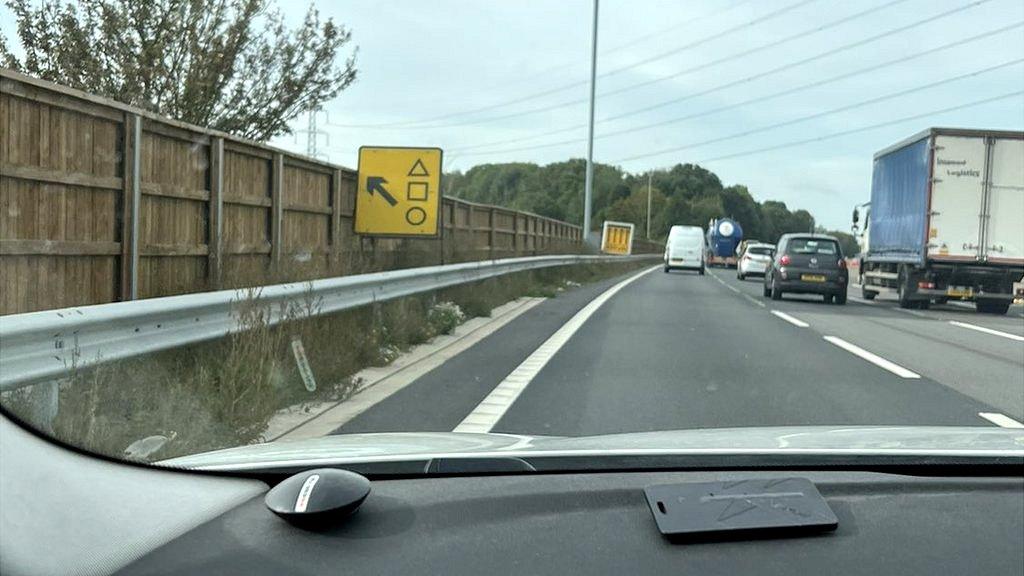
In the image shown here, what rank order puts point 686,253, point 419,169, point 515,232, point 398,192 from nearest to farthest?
point 398,192 → point 419,169 → point 515,232 → point 686,253

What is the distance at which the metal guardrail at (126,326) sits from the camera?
11.9 ft

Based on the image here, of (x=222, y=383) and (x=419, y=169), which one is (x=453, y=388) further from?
(x=419, y=169)

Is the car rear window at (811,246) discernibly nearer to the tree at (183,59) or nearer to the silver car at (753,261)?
the tree at (183,59)

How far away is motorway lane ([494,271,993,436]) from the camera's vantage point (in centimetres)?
678

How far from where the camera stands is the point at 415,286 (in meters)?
11.5

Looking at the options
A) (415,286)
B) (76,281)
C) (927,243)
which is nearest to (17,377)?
(76,281)

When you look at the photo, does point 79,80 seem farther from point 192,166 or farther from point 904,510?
point 904,510

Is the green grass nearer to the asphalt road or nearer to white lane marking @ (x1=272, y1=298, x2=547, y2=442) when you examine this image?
white lane marking @ (x1=272, y1=298, x2=547, y2=442)

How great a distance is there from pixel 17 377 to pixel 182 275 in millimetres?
5339

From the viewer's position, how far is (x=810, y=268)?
916 inches

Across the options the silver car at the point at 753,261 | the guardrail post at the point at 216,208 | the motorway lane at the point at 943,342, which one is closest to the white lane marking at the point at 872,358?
the motorway lane at the point at 943,342

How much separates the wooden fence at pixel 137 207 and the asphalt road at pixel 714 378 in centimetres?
227

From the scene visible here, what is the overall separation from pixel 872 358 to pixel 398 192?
6694 millimetres

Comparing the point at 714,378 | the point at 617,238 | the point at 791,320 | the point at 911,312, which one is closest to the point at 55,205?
the point at 714,378
